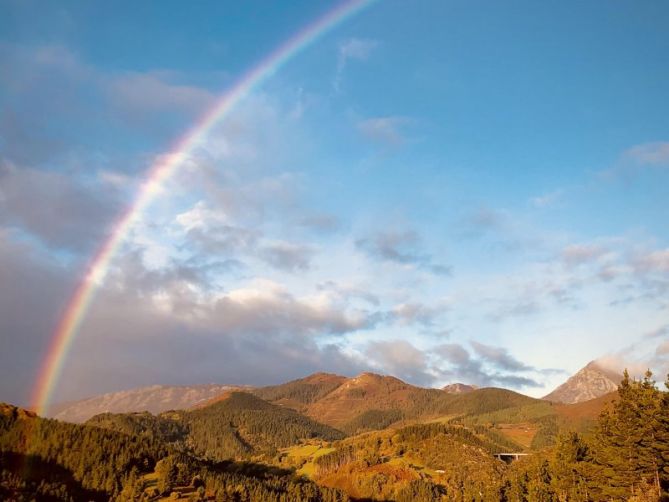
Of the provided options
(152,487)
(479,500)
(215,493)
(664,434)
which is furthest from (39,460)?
(664,434)

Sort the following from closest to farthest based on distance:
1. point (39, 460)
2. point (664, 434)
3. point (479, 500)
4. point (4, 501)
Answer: point (664, 434) < point (4, 501) < point (479, 500) < point (39, 460)

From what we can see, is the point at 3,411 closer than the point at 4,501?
No

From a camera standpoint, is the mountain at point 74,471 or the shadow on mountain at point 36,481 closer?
the shadow on mountain at point 36,481

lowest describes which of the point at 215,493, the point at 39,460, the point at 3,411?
the point at 215,493

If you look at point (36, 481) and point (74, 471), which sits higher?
point (74, 471)

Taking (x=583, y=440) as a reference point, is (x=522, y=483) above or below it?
below

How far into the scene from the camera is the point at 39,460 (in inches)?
7072

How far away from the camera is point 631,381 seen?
9431 centimetres

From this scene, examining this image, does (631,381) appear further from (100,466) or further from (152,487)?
(100,466)

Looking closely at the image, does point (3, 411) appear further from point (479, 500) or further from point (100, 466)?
point (479, 500)

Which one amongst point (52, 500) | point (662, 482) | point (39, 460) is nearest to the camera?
point (662, 482)

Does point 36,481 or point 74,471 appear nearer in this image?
point 36,481

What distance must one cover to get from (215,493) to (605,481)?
141m

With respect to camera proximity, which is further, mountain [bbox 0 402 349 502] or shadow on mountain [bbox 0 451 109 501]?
mountain [bbox 0 402 349 502]
